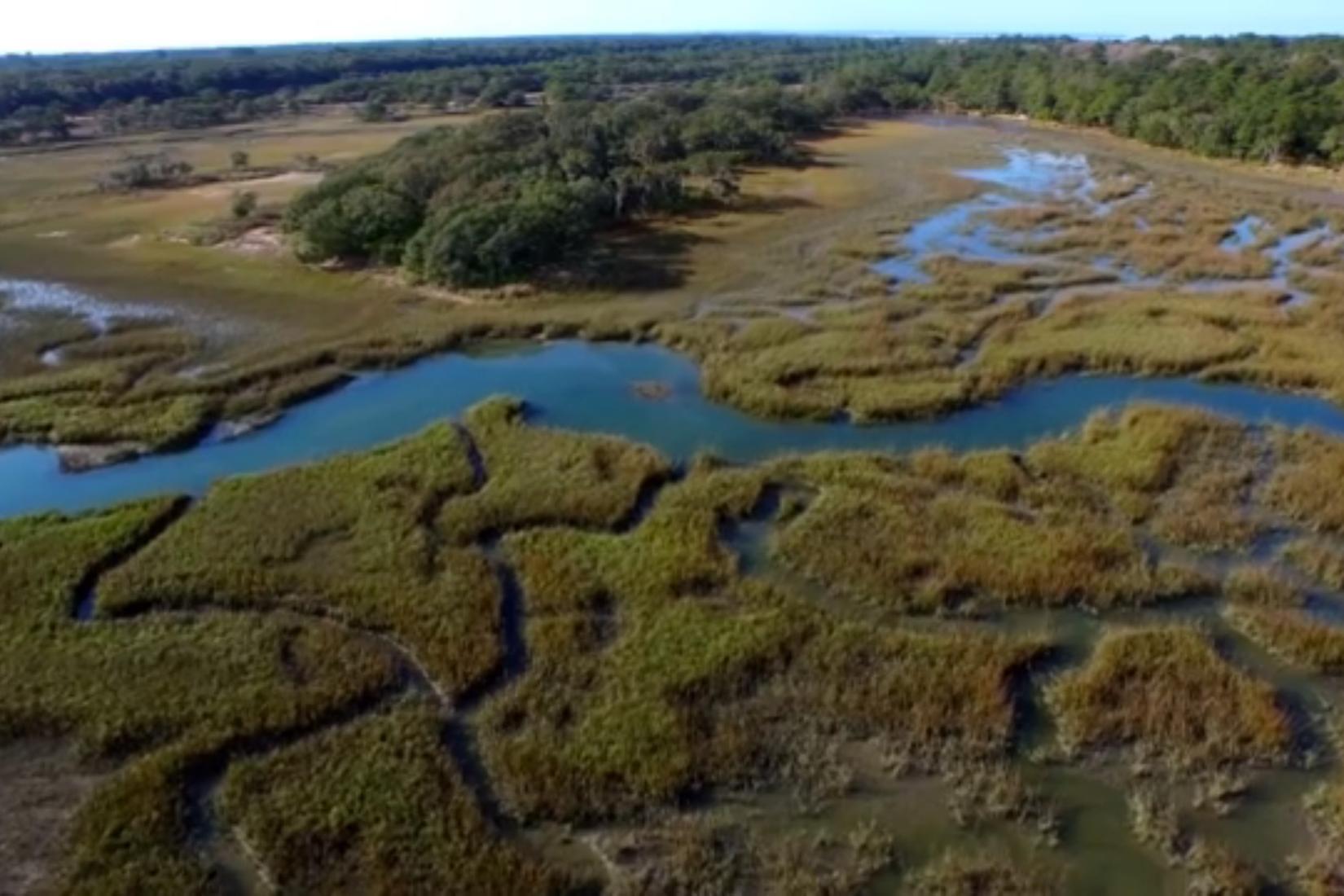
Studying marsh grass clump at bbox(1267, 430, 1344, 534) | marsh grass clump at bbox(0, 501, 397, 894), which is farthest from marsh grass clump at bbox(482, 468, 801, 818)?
marsh grass clump at bbox(1267, 430, 1344, 534)

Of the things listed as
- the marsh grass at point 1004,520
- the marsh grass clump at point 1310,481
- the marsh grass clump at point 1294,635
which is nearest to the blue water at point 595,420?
the marsh grass at point 1004,520

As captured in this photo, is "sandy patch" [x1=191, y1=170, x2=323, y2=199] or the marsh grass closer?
the marsh grass

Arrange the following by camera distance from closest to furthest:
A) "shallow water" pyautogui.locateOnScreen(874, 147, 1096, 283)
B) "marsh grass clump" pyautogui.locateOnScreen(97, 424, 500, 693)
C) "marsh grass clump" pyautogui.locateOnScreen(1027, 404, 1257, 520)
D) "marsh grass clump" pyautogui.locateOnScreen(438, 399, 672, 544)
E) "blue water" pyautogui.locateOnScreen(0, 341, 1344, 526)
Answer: "marsh grass clump" pyautogui.locateOnScreen(97, 424, 500, 693) < "marsh grass clump" pyautogui.locateOnScreen(1027, 404, 1257, 520) < "marsh grass clump" pyautogui.locateOnScreen(438, 399, 672, 544) < "blue water" pyautogui.locateOnScreen(0, 341, 1344, 526) < "shallow water" pyautogui.locateOnScreen(874, 147, 1096, 283)

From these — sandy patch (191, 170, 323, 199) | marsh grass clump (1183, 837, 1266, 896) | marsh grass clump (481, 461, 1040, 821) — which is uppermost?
sandy patch (191, 170, 323, 199)

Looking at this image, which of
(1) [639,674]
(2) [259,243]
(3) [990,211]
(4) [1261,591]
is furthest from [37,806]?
(3) [990,211]

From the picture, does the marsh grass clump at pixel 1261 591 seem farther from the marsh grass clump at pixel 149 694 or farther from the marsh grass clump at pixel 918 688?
the marsh grass clump at pixel 149 694

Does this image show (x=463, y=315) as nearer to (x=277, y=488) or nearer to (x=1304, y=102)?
(x=277, y=488)

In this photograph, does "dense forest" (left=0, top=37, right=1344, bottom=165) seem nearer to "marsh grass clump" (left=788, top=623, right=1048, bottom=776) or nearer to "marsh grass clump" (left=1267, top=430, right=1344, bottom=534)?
"marsh grass clump" (left=1267, top=430, right=1344, bottom=534)

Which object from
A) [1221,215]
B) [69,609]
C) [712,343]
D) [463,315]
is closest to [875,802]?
[69,609]
